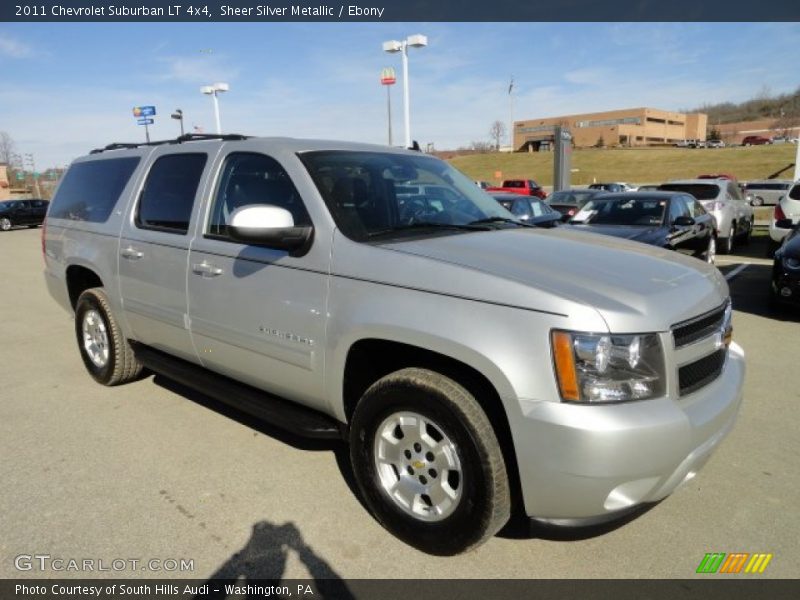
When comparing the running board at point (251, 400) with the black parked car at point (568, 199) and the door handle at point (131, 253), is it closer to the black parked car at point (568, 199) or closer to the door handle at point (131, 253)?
the door handle at point (131, 253)

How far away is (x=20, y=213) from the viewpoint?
27.5m

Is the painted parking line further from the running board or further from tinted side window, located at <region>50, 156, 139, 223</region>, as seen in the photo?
tinted side window, located at <region>50, 156, 139, 223</region>

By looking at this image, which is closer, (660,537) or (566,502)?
(566,502)

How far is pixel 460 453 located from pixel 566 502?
462 mm

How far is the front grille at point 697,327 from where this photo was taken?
2365 mm

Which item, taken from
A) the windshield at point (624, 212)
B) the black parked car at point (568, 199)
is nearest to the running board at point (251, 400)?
the windshield at point (624, 212)

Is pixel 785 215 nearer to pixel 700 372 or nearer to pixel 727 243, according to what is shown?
pixel 727 243

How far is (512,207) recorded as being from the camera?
12094mm

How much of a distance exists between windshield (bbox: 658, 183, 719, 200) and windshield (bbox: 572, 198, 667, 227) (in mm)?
4374

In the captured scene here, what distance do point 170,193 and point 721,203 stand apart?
1221cm

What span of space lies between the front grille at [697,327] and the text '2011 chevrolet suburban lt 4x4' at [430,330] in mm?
13

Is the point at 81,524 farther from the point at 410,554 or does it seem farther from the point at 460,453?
the point at 460,453

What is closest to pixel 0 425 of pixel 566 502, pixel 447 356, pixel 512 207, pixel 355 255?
pixel 355 255

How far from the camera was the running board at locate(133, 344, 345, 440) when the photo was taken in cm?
310
